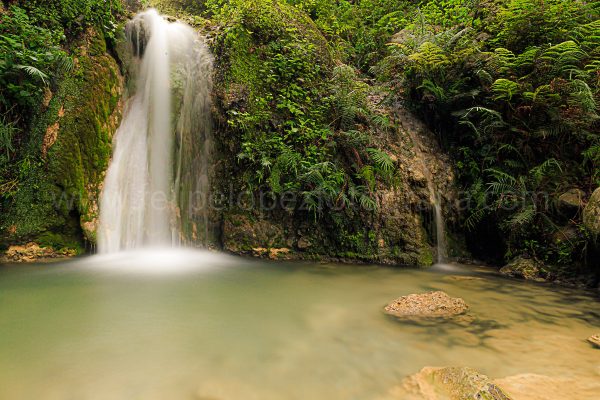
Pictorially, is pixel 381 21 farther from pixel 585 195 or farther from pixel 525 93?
pixel 585 195

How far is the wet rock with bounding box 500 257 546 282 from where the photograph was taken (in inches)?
198

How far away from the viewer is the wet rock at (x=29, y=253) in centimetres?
512

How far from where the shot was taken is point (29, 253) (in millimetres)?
5219

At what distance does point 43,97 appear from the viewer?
17.8 feet

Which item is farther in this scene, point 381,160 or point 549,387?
point 381,160

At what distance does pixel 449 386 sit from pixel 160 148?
6.14 metres

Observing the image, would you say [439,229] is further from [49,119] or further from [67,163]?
[49,119]

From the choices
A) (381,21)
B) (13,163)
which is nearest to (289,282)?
(13,163)

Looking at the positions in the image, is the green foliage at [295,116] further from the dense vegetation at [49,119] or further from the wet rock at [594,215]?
the wet rock at [594,215]

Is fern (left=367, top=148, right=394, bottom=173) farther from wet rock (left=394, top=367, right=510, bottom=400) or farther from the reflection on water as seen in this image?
wet rock (left=394, top=367, right=510, bottom=400)

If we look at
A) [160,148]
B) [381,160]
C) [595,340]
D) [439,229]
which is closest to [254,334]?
[595,340]

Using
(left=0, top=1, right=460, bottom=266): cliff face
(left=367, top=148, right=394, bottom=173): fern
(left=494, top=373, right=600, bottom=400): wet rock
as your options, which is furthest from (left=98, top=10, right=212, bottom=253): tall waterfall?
(left=494, top=373, right=600, bottom=400): wet rock

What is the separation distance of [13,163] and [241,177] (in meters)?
3.58

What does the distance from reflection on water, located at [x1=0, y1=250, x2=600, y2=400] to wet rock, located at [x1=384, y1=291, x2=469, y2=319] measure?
135 millimetres
